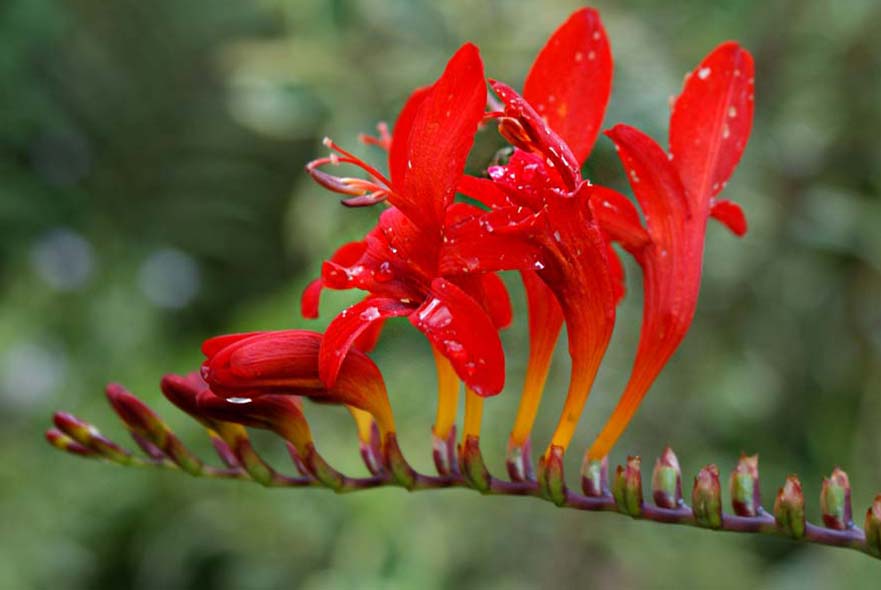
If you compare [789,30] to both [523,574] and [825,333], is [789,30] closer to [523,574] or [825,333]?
[825,333]

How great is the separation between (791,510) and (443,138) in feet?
1.24

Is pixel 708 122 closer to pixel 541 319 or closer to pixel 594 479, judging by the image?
pixel 541 319

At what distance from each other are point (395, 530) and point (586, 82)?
1.59 metres

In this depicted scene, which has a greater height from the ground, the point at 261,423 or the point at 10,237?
the point at 261,423

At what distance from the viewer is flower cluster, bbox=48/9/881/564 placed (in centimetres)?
78

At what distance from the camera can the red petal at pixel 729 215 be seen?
3.29 feet

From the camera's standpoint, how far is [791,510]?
0.78 m

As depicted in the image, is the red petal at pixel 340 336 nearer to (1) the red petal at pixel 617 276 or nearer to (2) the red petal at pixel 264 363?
(2) the red petal at pixel 264 363

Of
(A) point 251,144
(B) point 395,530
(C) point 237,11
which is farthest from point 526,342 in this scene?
(C) point 237,11

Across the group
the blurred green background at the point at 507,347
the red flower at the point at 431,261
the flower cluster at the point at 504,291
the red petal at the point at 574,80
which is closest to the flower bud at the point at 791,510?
the flower cluster at the point at 504,291

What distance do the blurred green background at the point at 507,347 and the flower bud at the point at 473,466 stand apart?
808 millimetres

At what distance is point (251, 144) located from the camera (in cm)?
431

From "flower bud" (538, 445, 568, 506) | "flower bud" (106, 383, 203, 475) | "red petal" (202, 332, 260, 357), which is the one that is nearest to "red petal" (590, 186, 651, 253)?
"flower bud" (538, 445, 568, 506)

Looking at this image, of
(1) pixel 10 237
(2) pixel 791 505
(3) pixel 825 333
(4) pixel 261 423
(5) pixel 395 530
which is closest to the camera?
(2) pixel 791 505
